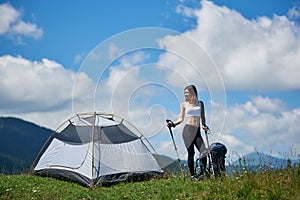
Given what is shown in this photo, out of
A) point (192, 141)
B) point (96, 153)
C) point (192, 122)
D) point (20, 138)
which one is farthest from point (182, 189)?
point (20, 138)

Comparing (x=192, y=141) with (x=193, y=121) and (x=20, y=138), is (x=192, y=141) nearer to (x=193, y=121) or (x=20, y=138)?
(x=193, y=121)

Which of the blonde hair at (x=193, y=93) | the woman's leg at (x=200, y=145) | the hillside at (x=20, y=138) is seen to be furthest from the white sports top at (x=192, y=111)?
the hillside at (x=20, y=138)

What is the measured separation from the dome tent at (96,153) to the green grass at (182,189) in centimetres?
36

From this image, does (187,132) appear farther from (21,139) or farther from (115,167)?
(21,139)

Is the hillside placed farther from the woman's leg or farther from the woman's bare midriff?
the woman's bare midriff

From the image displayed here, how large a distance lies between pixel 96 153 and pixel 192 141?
289 centimetres

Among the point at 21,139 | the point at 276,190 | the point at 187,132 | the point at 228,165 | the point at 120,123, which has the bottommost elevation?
the point at 276,190

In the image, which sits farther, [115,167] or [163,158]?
[163,158]

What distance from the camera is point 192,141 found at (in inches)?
386

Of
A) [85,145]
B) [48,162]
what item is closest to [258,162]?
[85,145]

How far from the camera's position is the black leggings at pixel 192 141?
383 inches

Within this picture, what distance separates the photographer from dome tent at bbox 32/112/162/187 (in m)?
11.3

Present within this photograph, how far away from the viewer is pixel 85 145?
11.9m

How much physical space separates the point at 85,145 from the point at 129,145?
3.76 ft
